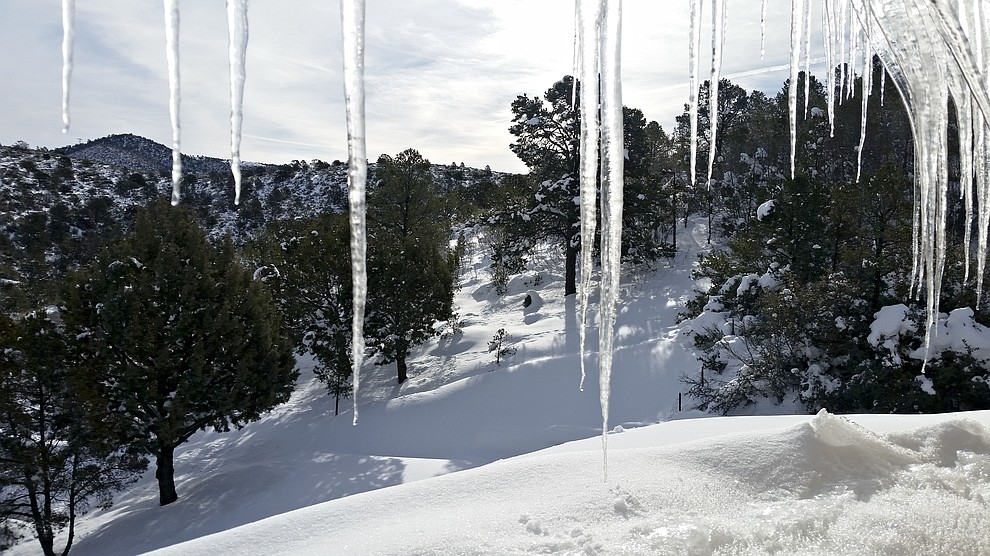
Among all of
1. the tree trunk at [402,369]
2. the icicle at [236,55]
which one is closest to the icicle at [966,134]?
the icicle at [236,55]

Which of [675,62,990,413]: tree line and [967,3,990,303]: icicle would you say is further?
[675,62,990,413]: tree line

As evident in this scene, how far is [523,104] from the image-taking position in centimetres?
2003

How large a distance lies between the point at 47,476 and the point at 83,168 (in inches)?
1830

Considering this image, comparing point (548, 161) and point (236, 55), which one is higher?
point (548, 161)

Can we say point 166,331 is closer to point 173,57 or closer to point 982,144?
point 173,57

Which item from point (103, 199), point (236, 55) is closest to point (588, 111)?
point (236, 55)

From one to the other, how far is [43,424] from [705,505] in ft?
41.8

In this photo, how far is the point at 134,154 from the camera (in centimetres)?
6375

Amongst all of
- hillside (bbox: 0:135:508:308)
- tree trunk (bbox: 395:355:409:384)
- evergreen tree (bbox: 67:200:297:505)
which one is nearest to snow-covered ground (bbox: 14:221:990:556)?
evergreen tree (bbox: 67:200:297:505)

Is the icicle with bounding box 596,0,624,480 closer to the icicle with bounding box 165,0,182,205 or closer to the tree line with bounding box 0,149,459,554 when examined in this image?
the icicle with bounding box 165,0,182,205

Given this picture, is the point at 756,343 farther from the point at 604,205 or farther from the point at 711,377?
the point at 604,205

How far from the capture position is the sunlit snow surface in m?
1.91

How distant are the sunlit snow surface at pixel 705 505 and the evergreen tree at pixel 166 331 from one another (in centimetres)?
978

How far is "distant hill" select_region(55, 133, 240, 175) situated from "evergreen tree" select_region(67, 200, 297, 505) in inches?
2181
